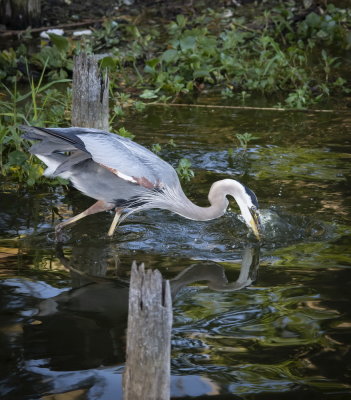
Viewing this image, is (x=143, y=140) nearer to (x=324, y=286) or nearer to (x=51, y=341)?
(x=324, y=286)

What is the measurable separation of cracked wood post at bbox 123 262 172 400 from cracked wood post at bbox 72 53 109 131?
3.73 metres

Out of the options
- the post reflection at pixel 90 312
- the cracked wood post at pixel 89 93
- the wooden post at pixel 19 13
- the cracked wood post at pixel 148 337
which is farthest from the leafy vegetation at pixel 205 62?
the cracked wood post at pixel 148 337

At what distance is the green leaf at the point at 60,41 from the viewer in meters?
10.1

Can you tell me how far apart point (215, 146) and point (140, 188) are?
228 cm

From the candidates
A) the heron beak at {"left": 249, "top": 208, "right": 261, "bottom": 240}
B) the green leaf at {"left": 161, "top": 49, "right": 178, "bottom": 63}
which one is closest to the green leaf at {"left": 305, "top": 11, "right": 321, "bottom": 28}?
the green leaf at {"left": 161, "top": 49, "right": 178, "bottom": 63}

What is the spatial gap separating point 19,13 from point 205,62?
3.37 m

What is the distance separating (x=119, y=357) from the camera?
4.39m

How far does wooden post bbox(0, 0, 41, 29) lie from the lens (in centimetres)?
1205

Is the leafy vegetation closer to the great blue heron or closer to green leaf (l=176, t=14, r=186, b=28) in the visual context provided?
green leaf (l=176, t=14, r=186, b=28)

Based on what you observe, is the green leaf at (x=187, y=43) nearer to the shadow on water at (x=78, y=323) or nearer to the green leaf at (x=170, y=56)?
the green leaf at (x=170, y=56)

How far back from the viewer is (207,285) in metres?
5.45

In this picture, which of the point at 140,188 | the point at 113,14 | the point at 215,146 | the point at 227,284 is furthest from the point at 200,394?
the point at 113,14

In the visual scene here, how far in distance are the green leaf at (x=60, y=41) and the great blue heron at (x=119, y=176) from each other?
412 cm

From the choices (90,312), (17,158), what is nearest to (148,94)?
(17,158)
